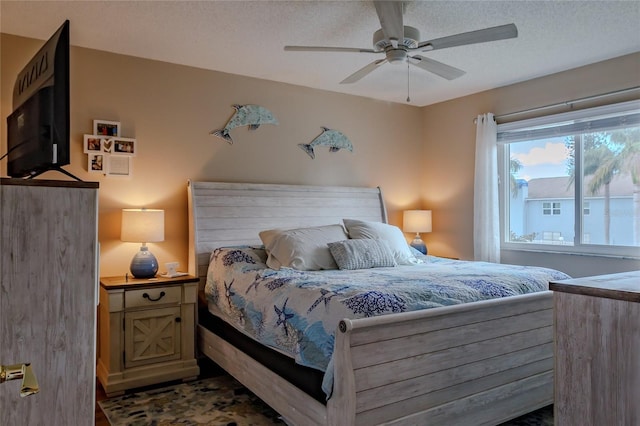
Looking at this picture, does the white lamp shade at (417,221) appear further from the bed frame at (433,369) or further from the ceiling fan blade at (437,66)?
the bed frame at (433,369)

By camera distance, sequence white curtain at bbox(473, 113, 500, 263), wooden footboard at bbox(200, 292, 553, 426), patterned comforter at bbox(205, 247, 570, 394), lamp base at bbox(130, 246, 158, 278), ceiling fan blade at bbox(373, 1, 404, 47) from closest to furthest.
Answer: wooden footboard at bbox(200, 292, 553, 426), patterned comforter at bbox(205, 247, 570, 394), ceiling fan blade at bbox(373, 1, 404, 47), lamp base at bbox(130, 246, 158, 278), white curtain at bbox(473, 113, 500, 263)

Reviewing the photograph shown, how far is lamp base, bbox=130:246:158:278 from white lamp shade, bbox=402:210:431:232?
2665 millimetres

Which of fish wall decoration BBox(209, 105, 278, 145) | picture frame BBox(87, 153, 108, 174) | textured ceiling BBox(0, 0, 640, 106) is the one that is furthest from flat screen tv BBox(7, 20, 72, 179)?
fish wall decoration BBox(209, 105, 278, 145)

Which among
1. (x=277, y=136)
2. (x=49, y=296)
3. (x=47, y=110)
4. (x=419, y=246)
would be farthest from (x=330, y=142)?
(x=49, y=296)

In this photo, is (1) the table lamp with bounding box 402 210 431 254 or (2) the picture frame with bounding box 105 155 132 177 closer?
(2) the picture frame with bounding box 105 155 132 177

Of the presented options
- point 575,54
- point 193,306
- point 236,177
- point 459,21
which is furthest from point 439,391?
point 575,54

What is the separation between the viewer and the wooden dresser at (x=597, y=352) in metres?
1.26

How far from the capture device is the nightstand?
10.2 feet

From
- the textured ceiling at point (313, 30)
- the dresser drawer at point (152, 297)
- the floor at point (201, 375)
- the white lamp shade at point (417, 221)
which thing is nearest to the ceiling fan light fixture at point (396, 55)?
the textured ceiling at point (313, 30)

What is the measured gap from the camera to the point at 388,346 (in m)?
2.02

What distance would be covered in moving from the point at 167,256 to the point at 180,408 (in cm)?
130

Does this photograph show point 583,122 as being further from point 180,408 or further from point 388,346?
point 180,408

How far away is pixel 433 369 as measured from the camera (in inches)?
84.9

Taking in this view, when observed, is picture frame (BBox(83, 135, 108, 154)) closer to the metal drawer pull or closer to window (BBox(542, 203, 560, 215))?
A: the metal drawer pull
